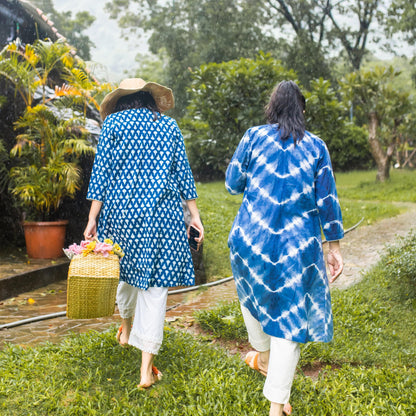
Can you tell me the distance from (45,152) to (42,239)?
1168 mm

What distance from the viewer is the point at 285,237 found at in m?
2.71

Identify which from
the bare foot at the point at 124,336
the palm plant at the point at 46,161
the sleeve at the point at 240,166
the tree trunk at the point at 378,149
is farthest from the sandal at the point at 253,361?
the tree trunk at the point at 378,149

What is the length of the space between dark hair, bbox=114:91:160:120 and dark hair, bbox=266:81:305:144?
83cm

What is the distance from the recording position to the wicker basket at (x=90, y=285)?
2.91 meters

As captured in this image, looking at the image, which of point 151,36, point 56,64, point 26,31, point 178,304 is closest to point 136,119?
point 178,304

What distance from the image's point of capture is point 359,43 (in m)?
23.1

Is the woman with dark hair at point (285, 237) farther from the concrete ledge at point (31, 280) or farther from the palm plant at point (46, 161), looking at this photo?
the palm plant at point (46, 161)

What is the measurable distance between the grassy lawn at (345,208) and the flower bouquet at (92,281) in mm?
3746

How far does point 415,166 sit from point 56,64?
66.7 ft

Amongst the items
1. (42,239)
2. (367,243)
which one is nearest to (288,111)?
(42,239)

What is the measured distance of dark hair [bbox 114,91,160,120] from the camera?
3346 millimetres

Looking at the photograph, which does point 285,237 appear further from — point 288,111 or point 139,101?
point 139,101

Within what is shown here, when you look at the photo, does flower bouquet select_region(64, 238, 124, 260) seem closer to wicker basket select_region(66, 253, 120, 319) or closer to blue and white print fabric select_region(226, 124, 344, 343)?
wicker basket select_region(66, 253, 120, 319)

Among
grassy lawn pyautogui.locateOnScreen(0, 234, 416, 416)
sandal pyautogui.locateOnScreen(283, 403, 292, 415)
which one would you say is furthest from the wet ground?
sandal pyautogui.locateOnScreen(283, 403, 292, 415)
